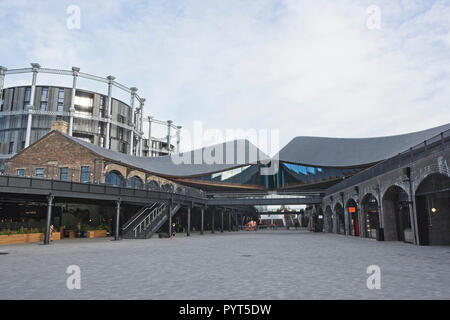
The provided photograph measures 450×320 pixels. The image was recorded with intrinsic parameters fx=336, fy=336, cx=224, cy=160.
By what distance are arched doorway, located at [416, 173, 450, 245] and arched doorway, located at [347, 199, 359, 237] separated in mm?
11853

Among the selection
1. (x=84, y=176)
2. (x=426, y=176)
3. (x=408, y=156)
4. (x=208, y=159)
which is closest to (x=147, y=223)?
(x=84, y=176)

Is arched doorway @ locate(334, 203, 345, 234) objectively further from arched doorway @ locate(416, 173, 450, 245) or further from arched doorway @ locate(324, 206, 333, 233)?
arched doorway @ locate(416, 173, 450, 245)

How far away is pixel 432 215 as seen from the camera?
19312mm

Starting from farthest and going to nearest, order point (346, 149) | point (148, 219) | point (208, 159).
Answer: point (208, 159) < point (346, 149) < point (148, 219)


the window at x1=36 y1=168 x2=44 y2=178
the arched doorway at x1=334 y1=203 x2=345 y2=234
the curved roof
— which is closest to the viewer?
the window at x1=36 y1=168 x2=44 y2=178

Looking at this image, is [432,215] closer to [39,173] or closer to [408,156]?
[408,156]

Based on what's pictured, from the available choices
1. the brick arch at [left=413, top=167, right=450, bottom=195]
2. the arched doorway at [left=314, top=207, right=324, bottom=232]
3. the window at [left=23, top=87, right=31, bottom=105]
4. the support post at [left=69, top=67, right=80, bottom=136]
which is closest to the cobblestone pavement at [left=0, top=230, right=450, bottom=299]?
the brick arch at [left=413, top=167, right=450, bottom=195]

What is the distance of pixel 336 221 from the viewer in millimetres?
39531

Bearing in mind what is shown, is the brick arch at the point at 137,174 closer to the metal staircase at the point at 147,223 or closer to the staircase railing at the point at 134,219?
the staircase railing at the point at 134,219

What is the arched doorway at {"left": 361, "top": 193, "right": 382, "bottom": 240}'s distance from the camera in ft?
87.1

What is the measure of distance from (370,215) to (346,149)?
40.8 metres

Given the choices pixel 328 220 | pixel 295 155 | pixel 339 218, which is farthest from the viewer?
pixel 295 155
